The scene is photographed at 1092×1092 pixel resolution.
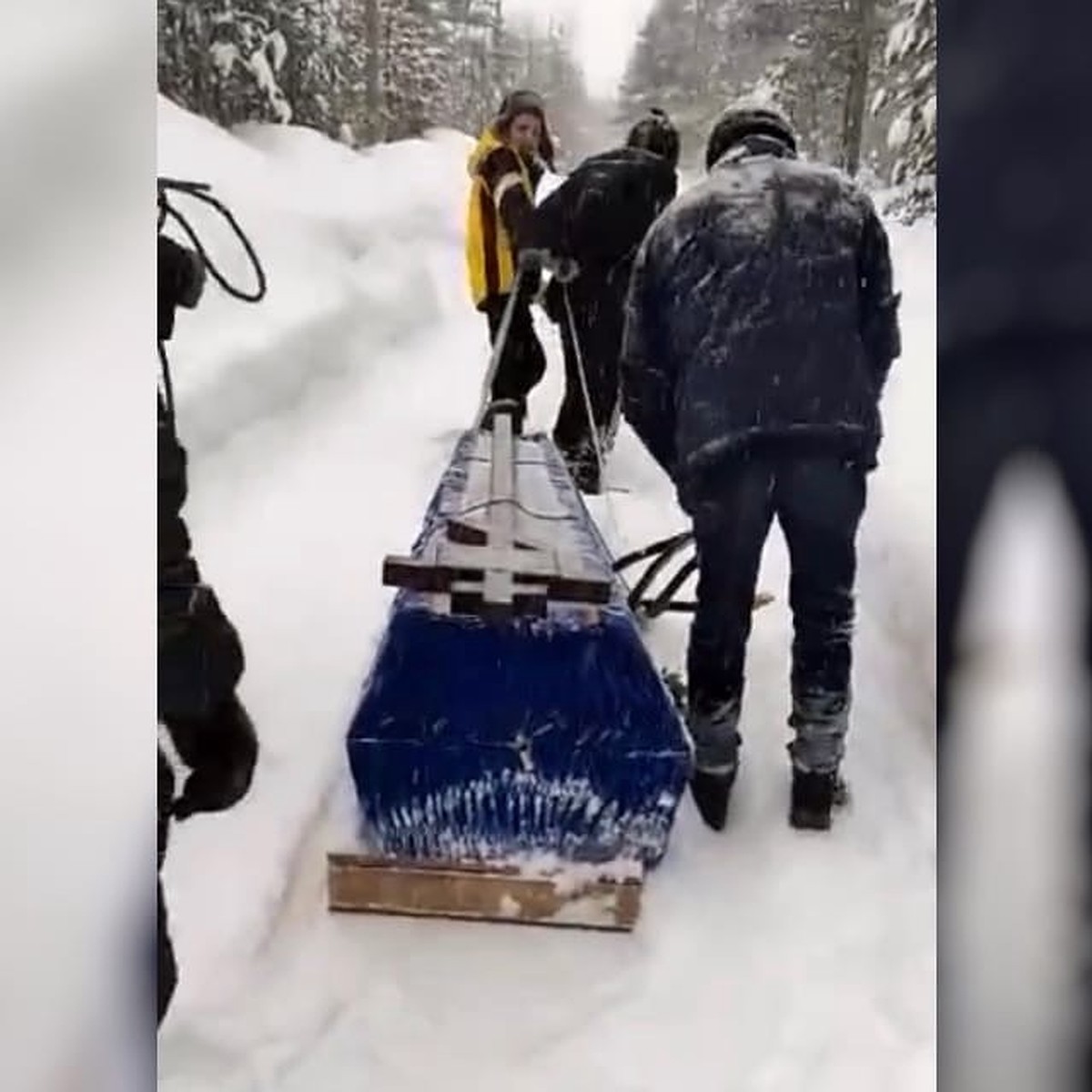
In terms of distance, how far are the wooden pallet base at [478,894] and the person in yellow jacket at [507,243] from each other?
41 cm

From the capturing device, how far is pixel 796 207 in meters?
1.28

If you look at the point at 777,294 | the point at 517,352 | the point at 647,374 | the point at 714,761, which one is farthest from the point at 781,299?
the point at 714,761

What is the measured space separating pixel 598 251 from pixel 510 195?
0.09 m

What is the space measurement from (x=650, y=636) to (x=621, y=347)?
0.83 ft

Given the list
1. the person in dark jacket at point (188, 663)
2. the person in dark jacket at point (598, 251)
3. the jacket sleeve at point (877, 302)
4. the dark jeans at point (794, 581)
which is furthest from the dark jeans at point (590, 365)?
the person in dark jacket at point (188, 663)

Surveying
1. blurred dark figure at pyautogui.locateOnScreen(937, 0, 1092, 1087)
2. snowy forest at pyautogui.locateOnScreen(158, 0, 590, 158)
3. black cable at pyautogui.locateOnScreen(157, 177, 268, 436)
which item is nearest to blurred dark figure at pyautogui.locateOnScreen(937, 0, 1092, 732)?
blurred dark figure at pyautogui.locateOnScreen(937, 0, 1092, 1087)

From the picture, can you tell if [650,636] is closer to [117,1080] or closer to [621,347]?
[621,347]

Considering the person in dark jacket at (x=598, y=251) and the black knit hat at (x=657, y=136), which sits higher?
the black knit hat at (x=657, y=136)

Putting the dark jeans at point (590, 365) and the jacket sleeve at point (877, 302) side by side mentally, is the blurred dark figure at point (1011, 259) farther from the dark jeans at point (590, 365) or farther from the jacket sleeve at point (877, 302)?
the dark jeans at point (590, 365)

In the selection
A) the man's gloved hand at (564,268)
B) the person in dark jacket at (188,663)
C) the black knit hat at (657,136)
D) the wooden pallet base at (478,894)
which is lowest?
the wooden pallet base at (478,894)

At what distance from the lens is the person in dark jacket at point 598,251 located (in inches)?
50.8

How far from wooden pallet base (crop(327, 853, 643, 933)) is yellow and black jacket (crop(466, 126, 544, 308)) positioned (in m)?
0.49

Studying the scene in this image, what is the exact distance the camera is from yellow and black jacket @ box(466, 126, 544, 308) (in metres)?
1.30

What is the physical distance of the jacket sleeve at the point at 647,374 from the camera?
4.27 feet
